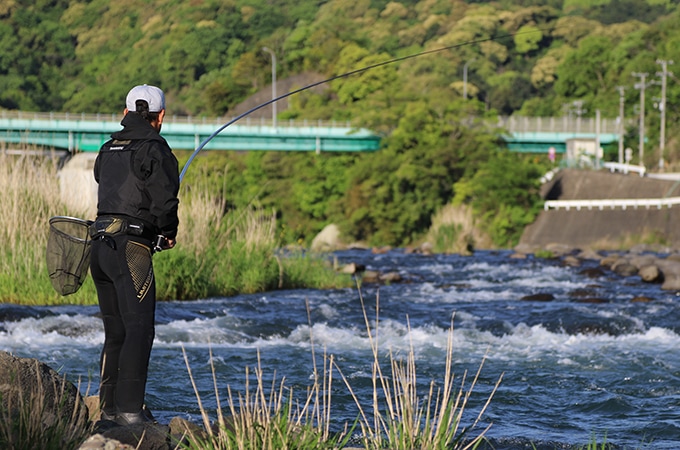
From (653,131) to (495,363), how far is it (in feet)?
215

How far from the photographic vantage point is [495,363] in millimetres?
12484

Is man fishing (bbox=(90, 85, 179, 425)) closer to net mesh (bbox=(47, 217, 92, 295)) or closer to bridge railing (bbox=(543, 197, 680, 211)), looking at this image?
net mesh (bbox=(47, 217, 92, 295))

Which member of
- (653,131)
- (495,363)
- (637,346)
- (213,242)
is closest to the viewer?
(495,363)

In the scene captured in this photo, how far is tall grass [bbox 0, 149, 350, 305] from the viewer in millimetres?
16266

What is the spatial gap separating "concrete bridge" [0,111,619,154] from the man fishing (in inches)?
2278

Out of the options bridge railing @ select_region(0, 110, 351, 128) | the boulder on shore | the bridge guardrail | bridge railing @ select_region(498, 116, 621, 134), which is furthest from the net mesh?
bridge railing @ select_region(498, 116, 621, 134)

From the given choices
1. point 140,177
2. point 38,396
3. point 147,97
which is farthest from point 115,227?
point 38,396

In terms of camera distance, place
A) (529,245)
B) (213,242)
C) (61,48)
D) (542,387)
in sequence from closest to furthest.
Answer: (542,387) < (213,242) < (529,245) < (61,48)

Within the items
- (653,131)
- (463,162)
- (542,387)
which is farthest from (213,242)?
(653,131)

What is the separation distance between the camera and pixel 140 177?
6391 millimetres

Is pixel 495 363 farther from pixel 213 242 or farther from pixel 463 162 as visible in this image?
pixel 463 162

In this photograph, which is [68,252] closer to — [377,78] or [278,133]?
[278,133]

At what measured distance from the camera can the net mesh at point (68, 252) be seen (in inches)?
269

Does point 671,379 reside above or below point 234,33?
below
